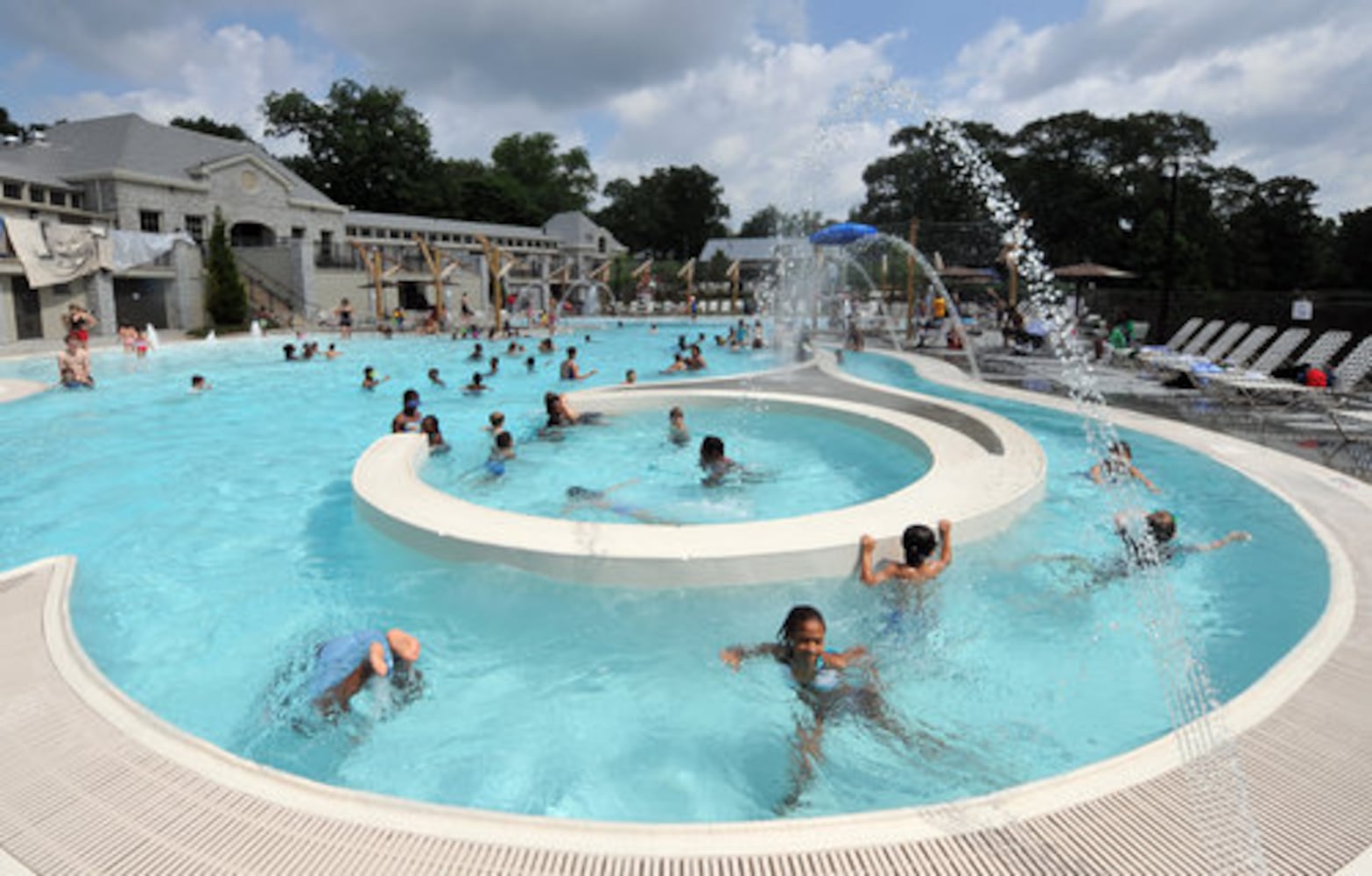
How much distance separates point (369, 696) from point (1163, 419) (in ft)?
37.8

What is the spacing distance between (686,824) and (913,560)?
10.5 ft

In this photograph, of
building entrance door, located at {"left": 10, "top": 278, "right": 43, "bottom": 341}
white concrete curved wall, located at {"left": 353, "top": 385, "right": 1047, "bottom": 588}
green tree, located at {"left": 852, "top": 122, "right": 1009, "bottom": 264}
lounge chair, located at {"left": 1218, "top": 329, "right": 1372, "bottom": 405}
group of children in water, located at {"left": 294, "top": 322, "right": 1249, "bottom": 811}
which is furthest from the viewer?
green tree, located at {"left": 852, "top": 122, "right": 1009, "bottom": 264}

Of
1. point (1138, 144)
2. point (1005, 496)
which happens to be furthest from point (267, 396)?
point (1138, 144)

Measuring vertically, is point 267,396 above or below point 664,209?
below

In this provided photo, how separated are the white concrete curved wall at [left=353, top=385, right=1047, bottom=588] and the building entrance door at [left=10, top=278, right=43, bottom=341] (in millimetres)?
29239

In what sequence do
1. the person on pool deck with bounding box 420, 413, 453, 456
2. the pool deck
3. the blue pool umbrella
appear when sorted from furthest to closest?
1. the blue pool umbrella
2. the person on pool deck with bounding box 420, 413, 453, 456
3. the pool deck

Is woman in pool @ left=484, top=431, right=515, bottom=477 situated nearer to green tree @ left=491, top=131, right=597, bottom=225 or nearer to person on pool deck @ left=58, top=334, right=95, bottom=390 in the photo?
person on pool deck @ left=58, top=334, right=95, bottom=390

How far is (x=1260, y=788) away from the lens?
3033 mm

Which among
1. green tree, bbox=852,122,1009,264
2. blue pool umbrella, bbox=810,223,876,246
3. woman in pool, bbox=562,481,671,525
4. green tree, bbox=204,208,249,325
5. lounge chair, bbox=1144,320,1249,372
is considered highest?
green tree, bbox=852,122,1009,264

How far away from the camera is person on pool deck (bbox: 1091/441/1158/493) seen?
28.4ft

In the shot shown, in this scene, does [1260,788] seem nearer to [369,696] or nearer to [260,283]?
[369,696]

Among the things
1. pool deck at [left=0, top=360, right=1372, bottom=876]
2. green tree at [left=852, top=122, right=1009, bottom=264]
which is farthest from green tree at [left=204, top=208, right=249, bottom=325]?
green tree at [left=852, top=122, right=1009, bottom=264]

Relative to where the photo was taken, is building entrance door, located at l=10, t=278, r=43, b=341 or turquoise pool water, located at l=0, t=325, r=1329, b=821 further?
building entrance door, located at l=10, t=278, r=43, b=341

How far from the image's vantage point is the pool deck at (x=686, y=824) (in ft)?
8.62
